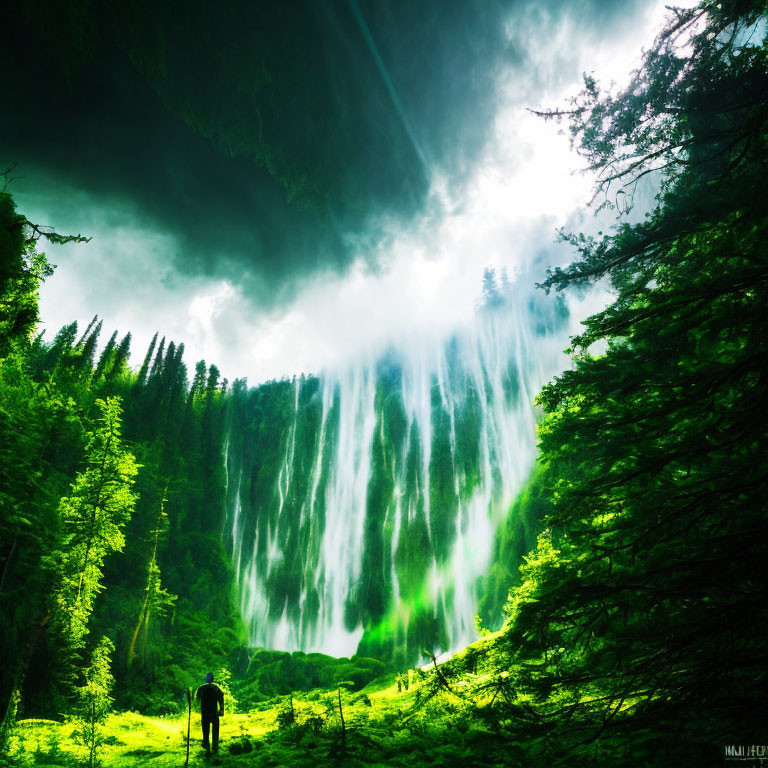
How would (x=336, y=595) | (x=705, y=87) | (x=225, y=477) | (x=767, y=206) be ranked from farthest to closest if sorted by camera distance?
(x=225, y=477) → (x=336, y=595) → (x=705, y=87) → (x=767, y=206)

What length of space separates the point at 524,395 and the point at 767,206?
93.3ft

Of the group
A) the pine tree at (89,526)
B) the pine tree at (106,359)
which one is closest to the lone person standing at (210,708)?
the pine tree at (89,526)

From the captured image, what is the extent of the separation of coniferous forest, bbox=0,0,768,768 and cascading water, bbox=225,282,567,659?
9.1 inches

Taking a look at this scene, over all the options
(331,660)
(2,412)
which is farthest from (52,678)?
(331,660)

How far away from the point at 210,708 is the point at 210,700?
0.12 m

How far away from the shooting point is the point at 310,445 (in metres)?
37.9

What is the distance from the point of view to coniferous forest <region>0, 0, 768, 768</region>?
8.42ft

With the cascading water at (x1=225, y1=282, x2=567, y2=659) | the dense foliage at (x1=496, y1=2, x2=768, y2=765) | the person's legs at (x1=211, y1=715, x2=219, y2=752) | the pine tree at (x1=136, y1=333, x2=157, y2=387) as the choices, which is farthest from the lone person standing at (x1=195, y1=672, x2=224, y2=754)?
the pine tree at (x1=136, y1=333, x2=157, y2=387)

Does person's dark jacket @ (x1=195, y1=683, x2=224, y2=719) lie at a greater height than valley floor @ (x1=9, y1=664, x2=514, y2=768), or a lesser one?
greater

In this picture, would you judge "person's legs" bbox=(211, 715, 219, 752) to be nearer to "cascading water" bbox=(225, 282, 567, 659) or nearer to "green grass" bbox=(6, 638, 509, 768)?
"green grass" bbox=(6, 638, 509, 768)

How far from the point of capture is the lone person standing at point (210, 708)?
6553mm

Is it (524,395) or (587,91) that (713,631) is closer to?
(587,91)

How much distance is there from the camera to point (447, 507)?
2703cm

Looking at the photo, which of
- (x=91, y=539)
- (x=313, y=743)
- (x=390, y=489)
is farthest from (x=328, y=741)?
(x=390, y=489)
